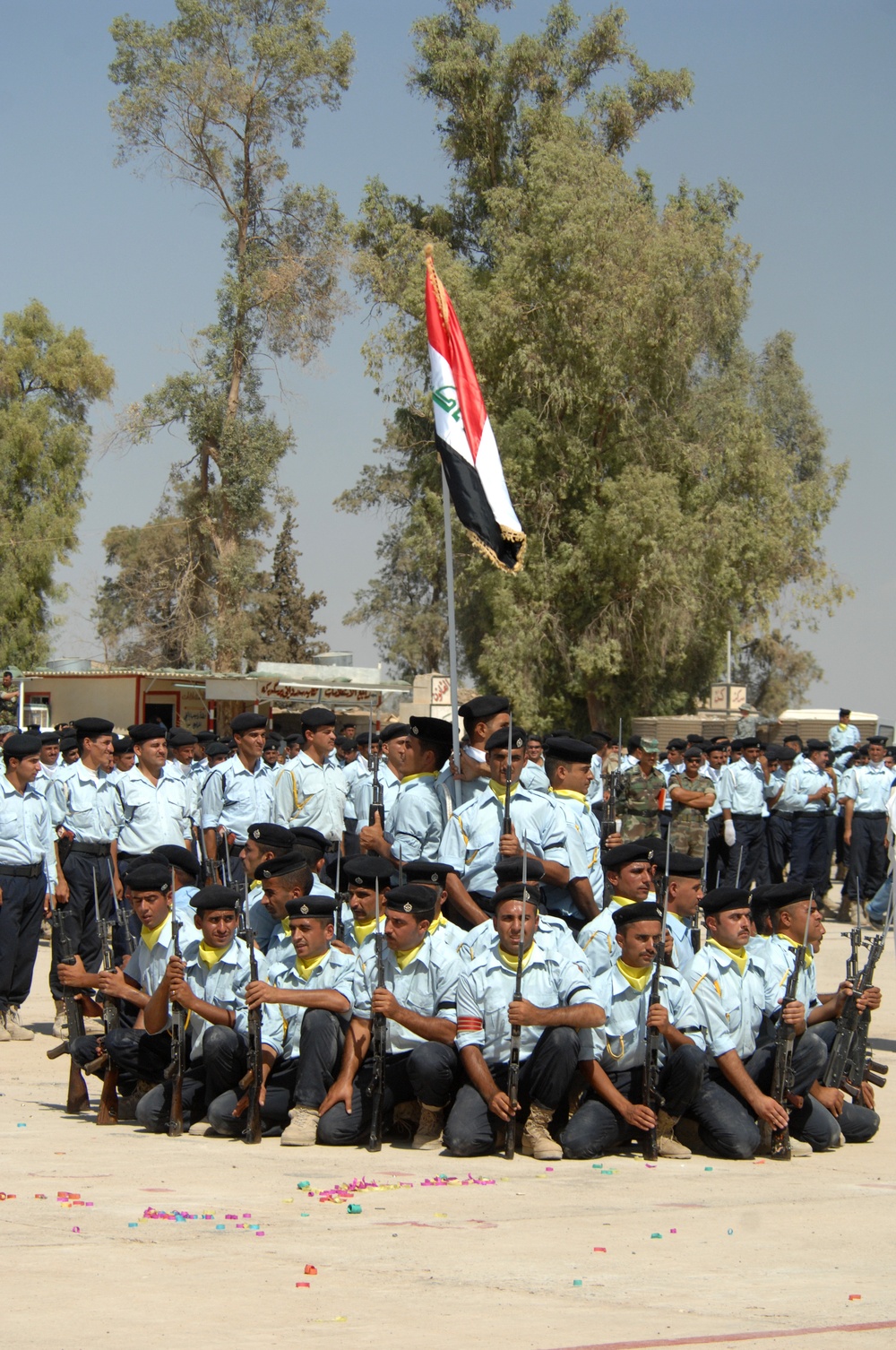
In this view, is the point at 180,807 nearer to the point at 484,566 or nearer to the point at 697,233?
the point at 484,566

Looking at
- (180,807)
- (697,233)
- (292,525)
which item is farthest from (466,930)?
(292,525)

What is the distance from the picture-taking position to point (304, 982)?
7.66 metres

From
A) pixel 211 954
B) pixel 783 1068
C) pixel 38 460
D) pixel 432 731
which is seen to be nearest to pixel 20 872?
pixel 211 954

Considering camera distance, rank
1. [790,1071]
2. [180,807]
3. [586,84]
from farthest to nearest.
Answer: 1. [586,84]
2. [180,807]
3. [790,1071]

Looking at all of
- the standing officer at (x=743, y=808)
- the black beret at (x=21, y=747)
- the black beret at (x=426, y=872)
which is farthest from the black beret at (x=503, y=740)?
Result: the standing officer at (x=743, y=808)

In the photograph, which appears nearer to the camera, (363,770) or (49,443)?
(363,770)

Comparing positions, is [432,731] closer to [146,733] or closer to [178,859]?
[178,859]

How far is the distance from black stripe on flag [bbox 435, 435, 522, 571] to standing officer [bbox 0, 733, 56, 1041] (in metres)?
3.15

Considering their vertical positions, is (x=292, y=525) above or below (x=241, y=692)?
above

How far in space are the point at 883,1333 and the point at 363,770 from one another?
887 cm

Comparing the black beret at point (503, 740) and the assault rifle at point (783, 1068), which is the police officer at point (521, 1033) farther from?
the black beret at point (503, 740)

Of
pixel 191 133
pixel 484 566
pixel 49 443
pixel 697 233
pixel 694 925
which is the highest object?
pixel 191 133

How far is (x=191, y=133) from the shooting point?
37.9 m

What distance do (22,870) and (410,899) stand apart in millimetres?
3827
